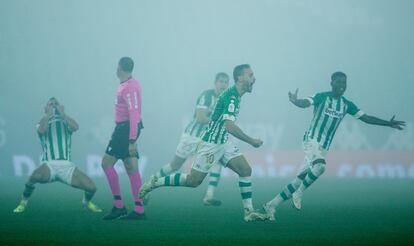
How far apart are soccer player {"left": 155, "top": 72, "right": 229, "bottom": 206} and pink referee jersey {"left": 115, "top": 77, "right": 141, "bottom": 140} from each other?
7.98 ft

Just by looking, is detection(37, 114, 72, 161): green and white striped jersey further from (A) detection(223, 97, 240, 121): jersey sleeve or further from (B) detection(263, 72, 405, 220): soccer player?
(B) detection(263, 72, 405, 220): soccer player

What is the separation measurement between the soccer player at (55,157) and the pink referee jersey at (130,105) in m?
1.28

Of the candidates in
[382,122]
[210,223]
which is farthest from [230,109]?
[382,122]

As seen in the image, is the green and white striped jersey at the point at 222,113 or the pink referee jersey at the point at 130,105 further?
the pink referee jersey at the point at 130,105

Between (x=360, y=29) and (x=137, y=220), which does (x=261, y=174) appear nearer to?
(x=360, y=29)

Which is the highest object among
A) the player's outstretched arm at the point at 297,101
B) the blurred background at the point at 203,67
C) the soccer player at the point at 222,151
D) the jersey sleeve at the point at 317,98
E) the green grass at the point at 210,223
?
the blurred background at the point at 203,67

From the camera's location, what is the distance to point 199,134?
13859 mm

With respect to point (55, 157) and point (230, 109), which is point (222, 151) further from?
point (55, 157)

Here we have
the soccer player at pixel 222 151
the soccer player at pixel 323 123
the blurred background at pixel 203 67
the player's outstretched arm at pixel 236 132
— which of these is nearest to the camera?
the player's outstretched arm at pixel 236 132

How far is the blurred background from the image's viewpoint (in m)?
23.7

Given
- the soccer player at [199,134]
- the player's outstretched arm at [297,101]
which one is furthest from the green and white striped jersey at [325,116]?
the soccer player at [199,134]

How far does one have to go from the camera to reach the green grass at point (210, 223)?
8320mm

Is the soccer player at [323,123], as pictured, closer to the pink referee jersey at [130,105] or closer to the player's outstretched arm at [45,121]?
the pink referee jersey at [130,105]

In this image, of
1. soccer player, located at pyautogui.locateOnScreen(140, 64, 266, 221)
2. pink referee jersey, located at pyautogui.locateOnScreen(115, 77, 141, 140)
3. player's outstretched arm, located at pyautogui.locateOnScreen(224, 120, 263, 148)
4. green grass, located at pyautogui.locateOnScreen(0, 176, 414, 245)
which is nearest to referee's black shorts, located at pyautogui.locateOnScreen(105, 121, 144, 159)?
pink referee jersey, located at pyautogui.locateOnScreen(115, 77, 141, 140)
